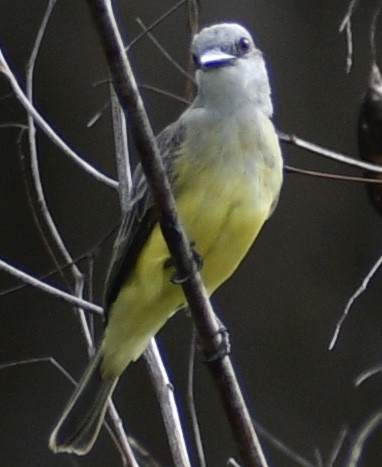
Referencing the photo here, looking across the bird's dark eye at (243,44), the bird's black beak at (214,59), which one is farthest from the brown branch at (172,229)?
the bird's dark eye at (243,44)

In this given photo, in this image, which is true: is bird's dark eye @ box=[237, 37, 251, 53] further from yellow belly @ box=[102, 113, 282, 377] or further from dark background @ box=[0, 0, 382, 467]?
dark background @ box=[0, 0, 382, 467]

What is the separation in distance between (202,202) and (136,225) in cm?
18

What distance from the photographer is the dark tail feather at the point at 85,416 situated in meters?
3.35

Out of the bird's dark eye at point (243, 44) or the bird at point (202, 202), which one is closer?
the bird at point (202, 202)

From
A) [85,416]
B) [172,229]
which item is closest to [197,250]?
[85,416]

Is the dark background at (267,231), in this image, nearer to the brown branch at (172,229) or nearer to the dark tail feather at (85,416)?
the dark tail feather at (85,416)

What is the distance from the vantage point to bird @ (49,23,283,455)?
126 inches

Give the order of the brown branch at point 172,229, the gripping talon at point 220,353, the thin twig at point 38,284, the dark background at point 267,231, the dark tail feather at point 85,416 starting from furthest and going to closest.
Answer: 1. the dark background at point 267,231
2. the dark tail feather at point 85,416
3. the thin twig at point 38,284
4. the gripping talon at point 220,353
5. the brown branch at point 172,229

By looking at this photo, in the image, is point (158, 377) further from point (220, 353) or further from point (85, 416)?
point (85, 416)

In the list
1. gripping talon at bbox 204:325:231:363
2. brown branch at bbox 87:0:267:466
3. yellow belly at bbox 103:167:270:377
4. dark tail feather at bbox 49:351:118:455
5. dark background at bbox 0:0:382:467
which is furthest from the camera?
dark background at bbox 0:0:382:467

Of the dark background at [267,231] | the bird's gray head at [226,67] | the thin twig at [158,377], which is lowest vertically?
the dark background at [267,231]

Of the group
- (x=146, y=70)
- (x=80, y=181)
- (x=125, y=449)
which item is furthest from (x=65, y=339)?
(x=125, y=449)

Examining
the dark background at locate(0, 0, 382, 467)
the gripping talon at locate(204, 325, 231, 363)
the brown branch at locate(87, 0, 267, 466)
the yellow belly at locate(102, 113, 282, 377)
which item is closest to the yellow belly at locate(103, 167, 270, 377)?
the yellow belly at locate(102, 113, 282, 377)

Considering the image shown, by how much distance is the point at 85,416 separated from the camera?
3428mm
